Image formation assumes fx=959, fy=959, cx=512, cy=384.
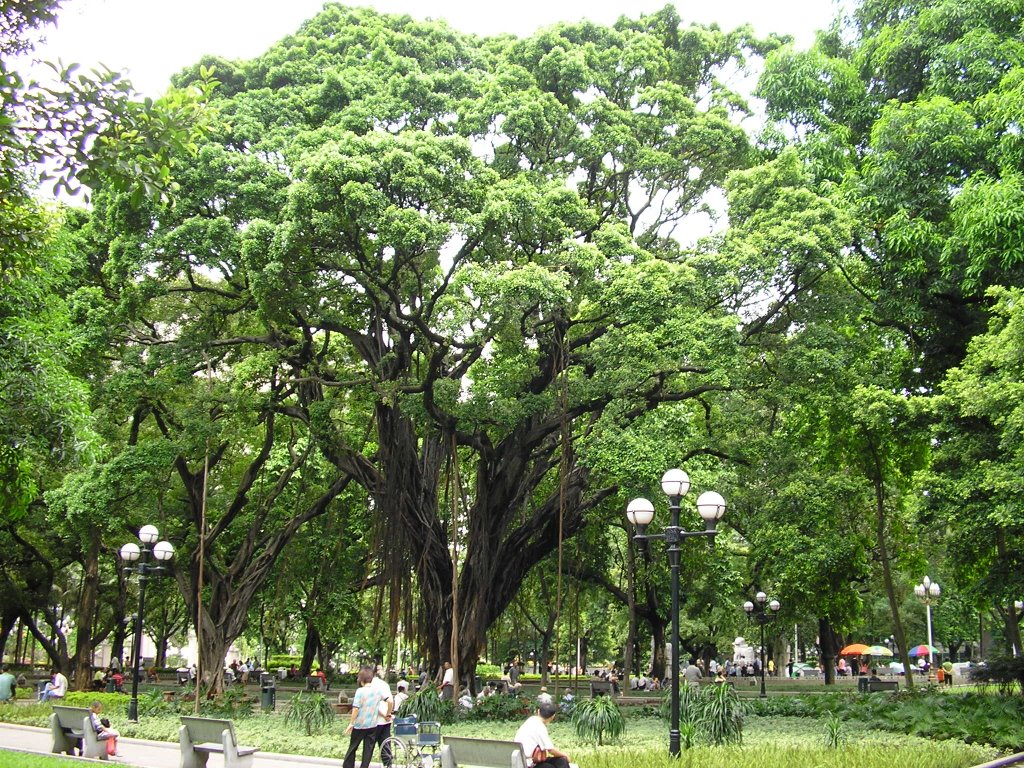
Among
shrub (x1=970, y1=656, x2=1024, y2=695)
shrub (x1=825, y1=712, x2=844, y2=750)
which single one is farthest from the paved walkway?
shrub (x1=970, y1=656, x2=1024, y2=695)

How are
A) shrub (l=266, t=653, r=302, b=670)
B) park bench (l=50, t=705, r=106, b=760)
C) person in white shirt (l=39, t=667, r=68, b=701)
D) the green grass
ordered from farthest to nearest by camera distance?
shrub (l=266, t=653, r=302, b=670) → person in white shirt (l=39, t=667, r=68, b=701) → park bench (l=50, t=705, r=106, b=760) → the green grass

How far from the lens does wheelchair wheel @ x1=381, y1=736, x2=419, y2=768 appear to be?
400 inches

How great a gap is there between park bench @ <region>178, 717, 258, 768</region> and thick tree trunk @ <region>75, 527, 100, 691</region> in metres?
13.4

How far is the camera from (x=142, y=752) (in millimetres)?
12484

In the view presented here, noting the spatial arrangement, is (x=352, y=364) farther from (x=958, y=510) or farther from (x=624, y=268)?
(x=958, y=510)

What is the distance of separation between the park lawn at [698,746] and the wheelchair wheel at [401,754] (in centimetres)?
143

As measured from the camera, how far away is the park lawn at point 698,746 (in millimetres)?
9211

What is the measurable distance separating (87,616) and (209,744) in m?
16.0

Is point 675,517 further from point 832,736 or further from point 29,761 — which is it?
point 29,761

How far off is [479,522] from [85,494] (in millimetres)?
7593

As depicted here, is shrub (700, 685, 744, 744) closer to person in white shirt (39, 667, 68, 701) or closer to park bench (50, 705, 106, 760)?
park bench (50, 705, 106, 760)

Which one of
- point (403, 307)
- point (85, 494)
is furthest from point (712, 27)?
point (85, 494)

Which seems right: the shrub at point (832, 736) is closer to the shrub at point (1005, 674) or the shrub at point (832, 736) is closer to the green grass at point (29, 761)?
the shrub at point (1005, 674)

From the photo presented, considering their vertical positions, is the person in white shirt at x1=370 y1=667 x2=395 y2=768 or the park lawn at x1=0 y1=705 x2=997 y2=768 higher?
the person in white shirt at x1=370 y1=667 x2=395 y2=768
